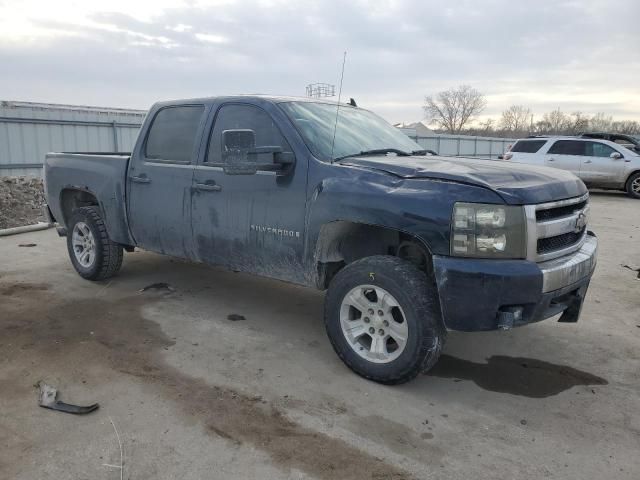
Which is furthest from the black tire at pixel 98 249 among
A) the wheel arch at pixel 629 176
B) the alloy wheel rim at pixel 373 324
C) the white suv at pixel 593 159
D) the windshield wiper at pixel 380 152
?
the wheel arch at pixel 629 176

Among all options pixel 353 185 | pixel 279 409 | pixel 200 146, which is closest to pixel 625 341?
pixel 353 185

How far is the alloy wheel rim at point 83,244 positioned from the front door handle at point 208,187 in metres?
1.83

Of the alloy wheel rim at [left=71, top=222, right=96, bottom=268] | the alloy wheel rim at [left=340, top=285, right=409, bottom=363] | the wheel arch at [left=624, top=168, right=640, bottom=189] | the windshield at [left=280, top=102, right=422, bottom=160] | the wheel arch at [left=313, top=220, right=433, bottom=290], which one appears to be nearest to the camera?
the alloy wheel rim at [left=340, top=285, right=409, bottom=363]

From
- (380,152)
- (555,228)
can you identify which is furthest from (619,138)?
(555,228)

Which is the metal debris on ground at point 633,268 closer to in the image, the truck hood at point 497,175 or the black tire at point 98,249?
the truck hood at point 497,175

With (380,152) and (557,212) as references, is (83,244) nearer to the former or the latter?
(380,152)

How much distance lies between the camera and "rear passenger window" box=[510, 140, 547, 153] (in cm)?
1565

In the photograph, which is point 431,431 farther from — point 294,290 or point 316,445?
point 294,290

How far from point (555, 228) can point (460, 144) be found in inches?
1092

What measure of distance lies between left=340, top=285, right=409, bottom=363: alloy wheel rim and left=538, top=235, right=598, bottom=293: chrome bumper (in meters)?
0.88

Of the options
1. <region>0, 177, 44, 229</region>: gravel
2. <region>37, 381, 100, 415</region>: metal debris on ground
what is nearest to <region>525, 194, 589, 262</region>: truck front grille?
<region>37, 381, 100, 415</region>: metal debris on ground

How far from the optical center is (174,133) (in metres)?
4.98

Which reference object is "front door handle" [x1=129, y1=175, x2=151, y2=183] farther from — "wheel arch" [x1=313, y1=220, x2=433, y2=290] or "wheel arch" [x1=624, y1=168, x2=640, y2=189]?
"wheel arch" [x1=624, y1=168, x2=640, y2=189]

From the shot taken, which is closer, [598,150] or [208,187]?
[208,187]
